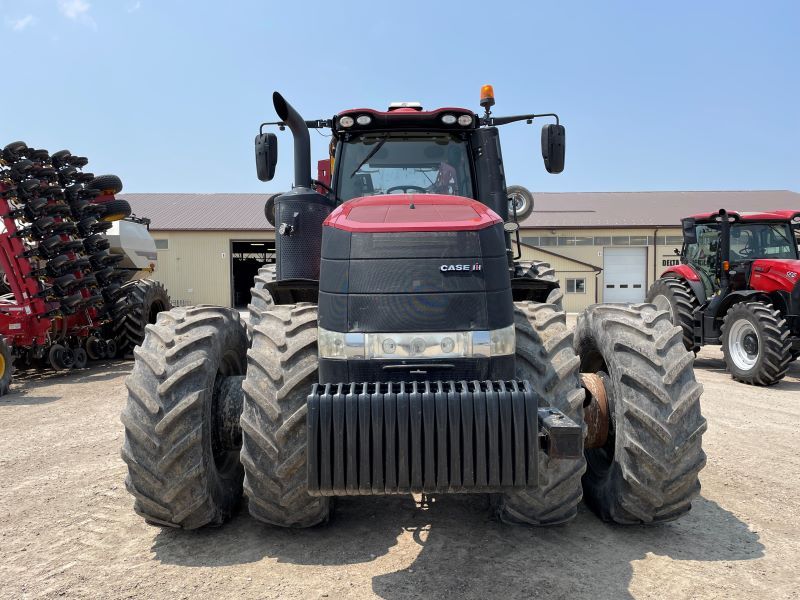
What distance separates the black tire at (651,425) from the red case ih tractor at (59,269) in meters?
8.33

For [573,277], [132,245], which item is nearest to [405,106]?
[132,245]

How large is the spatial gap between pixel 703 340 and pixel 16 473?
9926mm

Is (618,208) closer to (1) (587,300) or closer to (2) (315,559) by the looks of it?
(1) (587,300)

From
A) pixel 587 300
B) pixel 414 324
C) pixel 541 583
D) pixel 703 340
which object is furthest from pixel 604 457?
pixel 587 300

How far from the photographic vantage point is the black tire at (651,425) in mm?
3289

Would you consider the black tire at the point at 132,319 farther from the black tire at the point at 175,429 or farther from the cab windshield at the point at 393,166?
the black tire at the point at 175,429

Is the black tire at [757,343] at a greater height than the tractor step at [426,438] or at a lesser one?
lesser

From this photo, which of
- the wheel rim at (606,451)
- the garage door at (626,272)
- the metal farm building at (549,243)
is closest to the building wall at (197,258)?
the metal farm building at (549,243)

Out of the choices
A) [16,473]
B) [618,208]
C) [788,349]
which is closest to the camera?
[16,473]

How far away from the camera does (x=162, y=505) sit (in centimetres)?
332

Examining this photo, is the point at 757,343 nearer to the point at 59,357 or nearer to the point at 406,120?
the point at 406,120

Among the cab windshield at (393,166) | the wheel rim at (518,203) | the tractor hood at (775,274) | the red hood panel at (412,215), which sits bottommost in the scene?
the tractor hood at (775,274)

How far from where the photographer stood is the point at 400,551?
3.35m

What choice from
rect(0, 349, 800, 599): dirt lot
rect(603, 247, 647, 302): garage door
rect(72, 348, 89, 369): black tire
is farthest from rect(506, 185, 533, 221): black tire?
rect(603, 247, 647, 302): garage door
